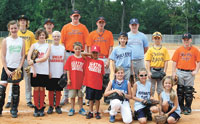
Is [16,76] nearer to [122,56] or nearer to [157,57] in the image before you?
[122,56]

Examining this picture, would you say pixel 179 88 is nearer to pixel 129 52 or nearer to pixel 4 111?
pixel 129 52

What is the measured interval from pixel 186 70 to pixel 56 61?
10.9 feet

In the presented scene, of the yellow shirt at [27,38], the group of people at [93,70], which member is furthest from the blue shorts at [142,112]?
the yellow shirt at [27,38]

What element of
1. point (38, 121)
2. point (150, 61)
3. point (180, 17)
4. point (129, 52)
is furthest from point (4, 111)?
point (180, 17)

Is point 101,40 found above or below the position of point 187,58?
above

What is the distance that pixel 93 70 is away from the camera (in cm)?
620

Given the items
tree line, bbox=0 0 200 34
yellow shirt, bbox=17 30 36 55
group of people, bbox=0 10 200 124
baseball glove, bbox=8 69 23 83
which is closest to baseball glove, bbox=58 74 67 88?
group of people, bbox=0 10 200 124

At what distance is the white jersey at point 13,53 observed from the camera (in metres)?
6.06

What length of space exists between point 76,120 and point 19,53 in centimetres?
205

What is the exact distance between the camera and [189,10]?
55.7 metres

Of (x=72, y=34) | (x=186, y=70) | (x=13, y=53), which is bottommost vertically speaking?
(x=186, y=70)

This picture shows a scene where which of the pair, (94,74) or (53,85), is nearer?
(94,74)

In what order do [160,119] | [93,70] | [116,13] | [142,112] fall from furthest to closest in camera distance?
[116,13]
[93,70]
[142,112]
[160,119]

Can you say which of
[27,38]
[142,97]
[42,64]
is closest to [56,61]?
[42,64]
